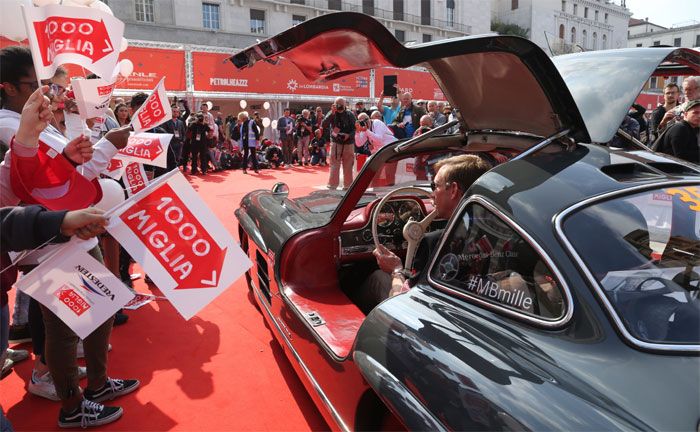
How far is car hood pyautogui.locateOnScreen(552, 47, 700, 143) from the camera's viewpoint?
5.81 feet

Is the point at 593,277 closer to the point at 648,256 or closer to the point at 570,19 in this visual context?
the point at 648,256

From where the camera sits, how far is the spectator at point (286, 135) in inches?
559

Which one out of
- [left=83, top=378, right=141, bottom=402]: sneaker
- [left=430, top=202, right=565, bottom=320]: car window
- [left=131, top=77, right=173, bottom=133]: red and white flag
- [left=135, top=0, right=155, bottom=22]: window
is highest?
[left=135, top=0, right=155, bottom=22]: window

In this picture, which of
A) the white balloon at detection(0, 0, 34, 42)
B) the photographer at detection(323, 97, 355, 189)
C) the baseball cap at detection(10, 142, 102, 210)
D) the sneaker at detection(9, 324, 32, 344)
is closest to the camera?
the baseball cap at detection(10, 142, 102, 210)

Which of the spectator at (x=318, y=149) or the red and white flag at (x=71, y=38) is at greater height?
Answer: the red and white flag at (x=71, y=38)

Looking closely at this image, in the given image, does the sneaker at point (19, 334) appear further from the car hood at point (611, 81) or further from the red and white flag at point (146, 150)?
the car hood at point (611, 81)

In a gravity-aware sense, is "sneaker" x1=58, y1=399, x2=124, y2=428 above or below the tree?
below

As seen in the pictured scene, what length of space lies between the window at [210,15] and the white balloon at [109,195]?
34772mm

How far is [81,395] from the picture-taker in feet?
7.53

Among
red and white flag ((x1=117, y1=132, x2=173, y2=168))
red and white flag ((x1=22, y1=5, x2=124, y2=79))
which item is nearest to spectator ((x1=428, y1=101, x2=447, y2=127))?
red and white flag ((x1=117, y1=132, x2=173, y2=168))

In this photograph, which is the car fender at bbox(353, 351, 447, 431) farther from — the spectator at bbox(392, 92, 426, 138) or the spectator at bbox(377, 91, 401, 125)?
the spectator at bbox(377, 91, 401, 125)

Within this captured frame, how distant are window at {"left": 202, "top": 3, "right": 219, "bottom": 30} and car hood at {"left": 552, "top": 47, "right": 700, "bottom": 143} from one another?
117 feet

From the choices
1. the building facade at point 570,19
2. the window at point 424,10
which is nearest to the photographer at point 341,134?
the window at point 424,10

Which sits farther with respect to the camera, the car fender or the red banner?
the red banner
